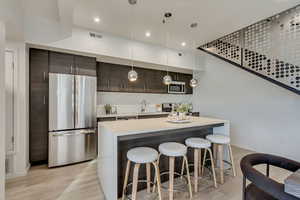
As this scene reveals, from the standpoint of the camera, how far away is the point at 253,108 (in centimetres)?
384

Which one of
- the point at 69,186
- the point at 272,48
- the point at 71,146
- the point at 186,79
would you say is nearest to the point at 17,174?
the point at 71,146

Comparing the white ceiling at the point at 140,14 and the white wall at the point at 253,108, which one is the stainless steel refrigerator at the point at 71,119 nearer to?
the white ceiling at the point at 140,14

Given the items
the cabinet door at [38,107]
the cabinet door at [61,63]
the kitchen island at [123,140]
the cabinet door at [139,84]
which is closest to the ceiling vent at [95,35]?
the cabinet door at [61,63]

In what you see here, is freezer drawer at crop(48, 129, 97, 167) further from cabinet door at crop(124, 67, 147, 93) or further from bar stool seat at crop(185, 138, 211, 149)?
bar stool seat at crop(185, 138, 211, 149)

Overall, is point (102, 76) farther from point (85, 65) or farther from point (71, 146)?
point (71, 146)

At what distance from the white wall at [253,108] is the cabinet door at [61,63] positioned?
13.7 feet

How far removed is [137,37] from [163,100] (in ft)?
8.22

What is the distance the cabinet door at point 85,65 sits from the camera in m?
3.18

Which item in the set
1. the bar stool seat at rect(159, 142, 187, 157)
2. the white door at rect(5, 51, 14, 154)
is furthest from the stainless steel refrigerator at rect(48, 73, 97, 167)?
the bar stool seat at rect(159, 142, 187, 157)

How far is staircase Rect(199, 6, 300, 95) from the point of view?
8.84ft

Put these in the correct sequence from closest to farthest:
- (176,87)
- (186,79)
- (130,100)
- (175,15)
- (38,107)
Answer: (175,15), (38,107), (130,100), (176,87), (186,79)

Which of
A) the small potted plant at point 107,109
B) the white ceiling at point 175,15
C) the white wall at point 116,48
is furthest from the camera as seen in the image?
the small potted plant at point 107,109

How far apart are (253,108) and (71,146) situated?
14.9 feet

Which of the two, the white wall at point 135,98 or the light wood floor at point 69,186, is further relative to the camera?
the white wall at point 135,98
